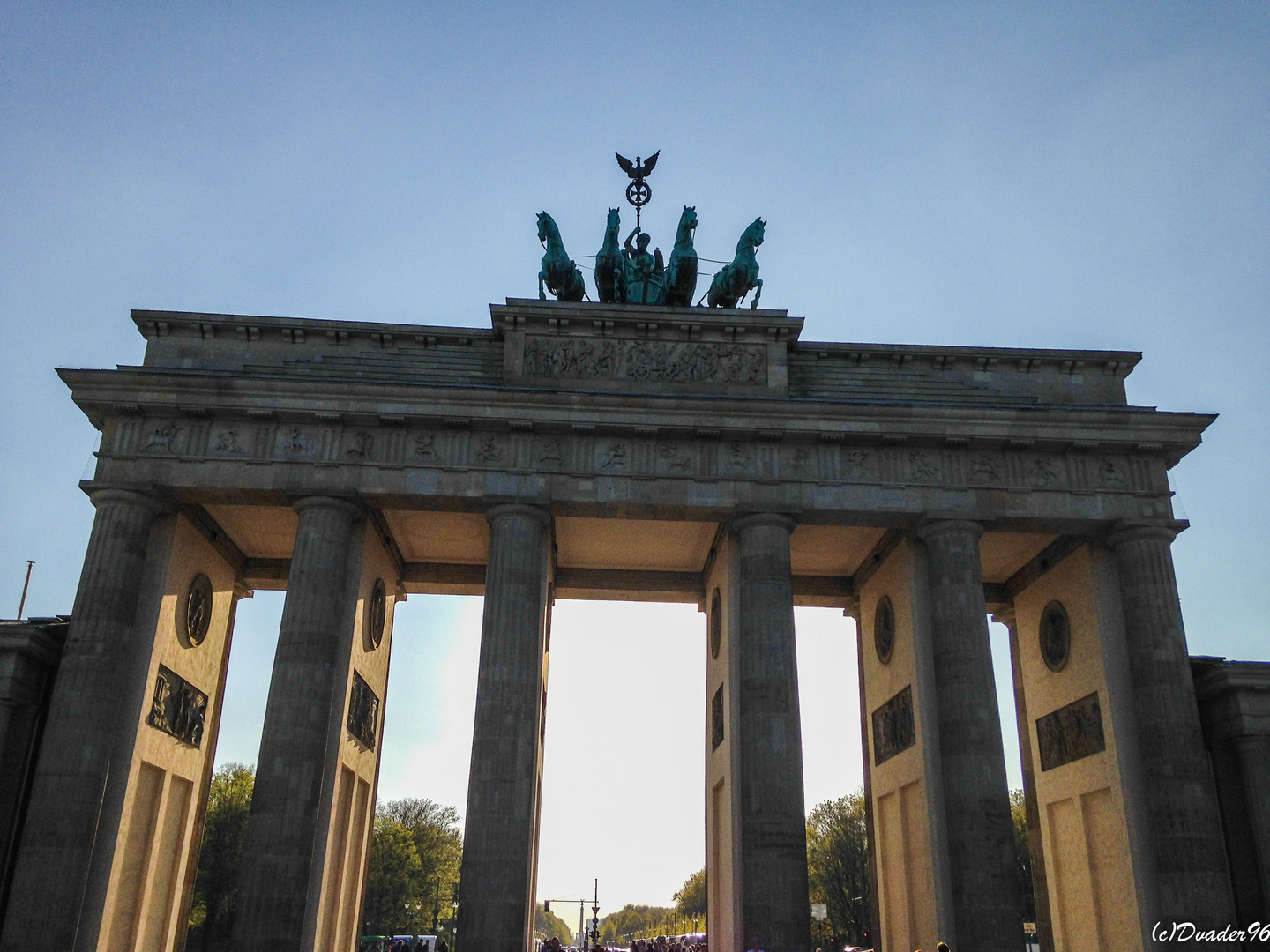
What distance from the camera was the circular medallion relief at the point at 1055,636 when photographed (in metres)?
27.0

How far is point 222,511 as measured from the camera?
26641 mm

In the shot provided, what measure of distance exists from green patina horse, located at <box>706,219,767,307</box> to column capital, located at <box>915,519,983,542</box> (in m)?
7.91

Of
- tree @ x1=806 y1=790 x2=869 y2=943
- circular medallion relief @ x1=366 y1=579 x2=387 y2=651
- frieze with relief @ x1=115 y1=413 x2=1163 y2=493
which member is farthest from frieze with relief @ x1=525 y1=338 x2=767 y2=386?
tree @ x1=806 y1=790 x2=869 y2=943

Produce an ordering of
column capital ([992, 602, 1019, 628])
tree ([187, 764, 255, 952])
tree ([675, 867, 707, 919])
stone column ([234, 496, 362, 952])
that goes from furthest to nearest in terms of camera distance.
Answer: tree ([675, 867, 707, 919]) < tree ([187, 764, 255, 952]) < column capital ([992, 602, 1019, 628]) < stone column ([234, 496, 362, 952])

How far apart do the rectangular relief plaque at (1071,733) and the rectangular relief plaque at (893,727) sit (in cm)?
455

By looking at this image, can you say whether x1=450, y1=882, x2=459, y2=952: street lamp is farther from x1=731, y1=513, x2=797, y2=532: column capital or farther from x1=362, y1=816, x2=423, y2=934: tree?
x1=731, y1=513, x2=797, y2=532: column capital

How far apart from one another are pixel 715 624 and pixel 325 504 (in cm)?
1112

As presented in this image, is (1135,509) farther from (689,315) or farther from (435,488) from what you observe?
(435,488)

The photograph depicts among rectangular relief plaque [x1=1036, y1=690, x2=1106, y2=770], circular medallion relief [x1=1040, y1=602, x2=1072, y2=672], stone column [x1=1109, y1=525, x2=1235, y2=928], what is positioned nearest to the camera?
stone column [x1=1109, y1=525, x2=1235, y2=928]

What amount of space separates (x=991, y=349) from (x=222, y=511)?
2131 cm

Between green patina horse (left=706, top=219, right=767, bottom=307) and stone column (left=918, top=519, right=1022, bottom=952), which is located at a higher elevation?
green patina horse (left=706, top=219, right=767, bottom=307)

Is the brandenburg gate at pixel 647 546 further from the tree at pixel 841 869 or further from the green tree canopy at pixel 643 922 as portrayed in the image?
the green tree canopy at pixel 643 922

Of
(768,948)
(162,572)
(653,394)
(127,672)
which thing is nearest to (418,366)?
(653,394)

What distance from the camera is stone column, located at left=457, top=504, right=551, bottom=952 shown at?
68.4 ft
